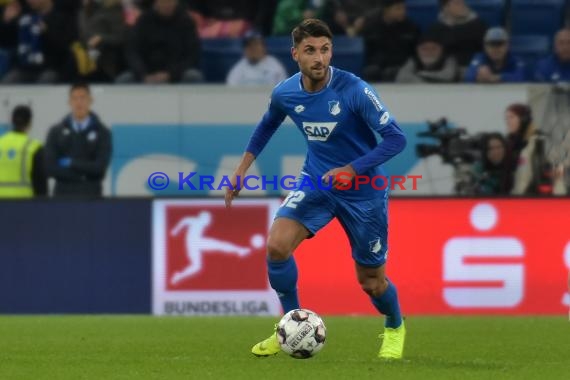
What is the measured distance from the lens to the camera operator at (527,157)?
16.8 m

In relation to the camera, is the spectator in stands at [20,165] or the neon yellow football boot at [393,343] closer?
the neon yellow football boot at [393,343]

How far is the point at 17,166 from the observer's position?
16516mm

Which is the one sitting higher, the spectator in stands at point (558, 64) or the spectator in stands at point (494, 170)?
the spectator in stands at point (558, 64)

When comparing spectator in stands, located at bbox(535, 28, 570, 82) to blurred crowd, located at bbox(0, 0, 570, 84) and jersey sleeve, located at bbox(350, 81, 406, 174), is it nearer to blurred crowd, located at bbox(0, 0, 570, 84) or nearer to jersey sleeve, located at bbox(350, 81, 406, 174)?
blurred crowd, located at bbox(0, 0, 570, 84)

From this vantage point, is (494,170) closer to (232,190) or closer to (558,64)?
(558,64)

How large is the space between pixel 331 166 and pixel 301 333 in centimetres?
113

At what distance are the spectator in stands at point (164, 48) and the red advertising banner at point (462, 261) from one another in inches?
139

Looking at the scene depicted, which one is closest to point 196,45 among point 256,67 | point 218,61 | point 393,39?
point 218,61

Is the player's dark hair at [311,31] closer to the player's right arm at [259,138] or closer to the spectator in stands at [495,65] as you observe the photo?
the player's right arm at [259,138]

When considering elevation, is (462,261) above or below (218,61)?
below

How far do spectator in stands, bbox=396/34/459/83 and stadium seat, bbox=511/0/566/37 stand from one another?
4.67 feet

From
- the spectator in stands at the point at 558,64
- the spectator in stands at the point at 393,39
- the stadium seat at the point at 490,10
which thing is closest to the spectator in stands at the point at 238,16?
the spectator in stands at the point at 393,39

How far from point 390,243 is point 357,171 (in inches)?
238

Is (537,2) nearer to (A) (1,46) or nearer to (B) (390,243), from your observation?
(B) (390,243)
